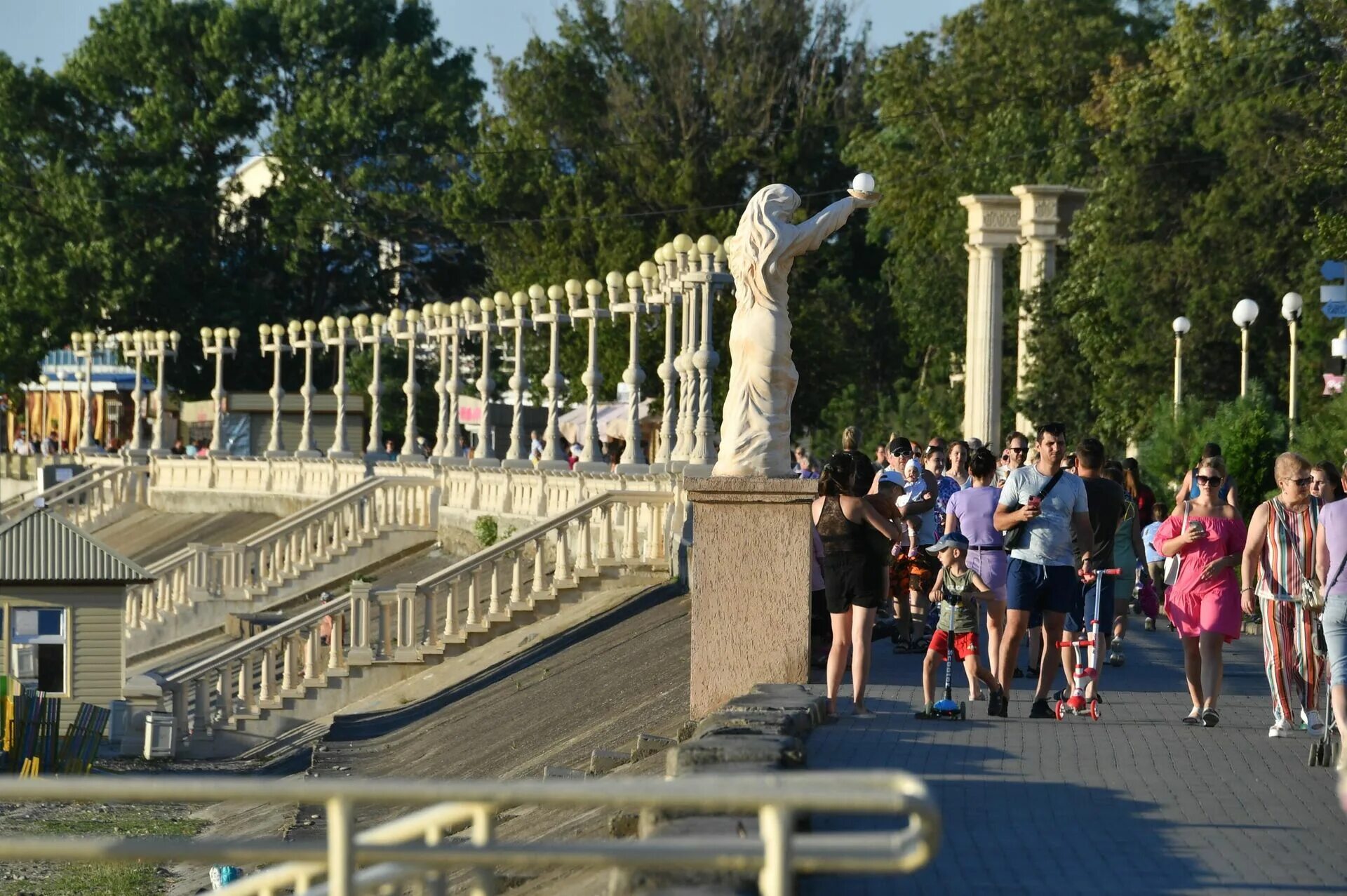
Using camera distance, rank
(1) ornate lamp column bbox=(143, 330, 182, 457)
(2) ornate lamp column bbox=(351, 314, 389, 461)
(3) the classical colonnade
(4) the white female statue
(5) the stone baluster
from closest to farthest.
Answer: (4) the white female statue, (5) the stone baluster, (3) the classical colonnade, (2) ornate lamp column bbox=(351, 314, 389, 461), (1) ornate lamp column bbox=(143, 330, 182, 457)

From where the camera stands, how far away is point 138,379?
200ft

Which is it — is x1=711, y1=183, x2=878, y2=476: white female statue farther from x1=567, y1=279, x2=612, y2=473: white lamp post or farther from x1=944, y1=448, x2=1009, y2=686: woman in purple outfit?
x1=567, y1=279, x2=612, y2=473: white lamp post

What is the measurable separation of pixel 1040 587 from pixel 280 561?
75.8ft

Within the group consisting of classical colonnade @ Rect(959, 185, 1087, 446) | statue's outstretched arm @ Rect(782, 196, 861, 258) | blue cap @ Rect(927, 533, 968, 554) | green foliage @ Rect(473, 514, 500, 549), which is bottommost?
green foliage @ Rect(473, 514, 500, 549)

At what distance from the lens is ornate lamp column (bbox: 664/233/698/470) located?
28203mm

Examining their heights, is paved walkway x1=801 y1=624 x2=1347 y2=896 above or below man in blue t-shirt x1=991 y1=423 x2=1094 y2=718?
below

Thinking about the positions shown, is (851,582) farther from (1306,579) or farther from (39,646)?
(39,646)

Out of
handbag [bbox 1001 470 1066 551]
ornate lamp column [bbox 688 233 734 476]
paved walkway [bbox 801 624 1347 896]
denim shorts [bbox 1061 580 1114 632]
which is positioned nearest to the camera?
paved walkway [bbox 801 624 1347 896]

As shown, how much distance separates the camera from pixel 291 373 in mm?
75312

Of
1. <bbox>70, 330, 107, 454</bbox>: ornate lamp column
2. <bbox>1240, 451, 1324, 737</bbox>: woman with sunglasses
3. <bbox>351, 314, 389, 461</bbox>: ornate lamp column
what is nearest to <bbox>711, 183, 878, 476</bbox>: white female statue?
<bbox>1240, 451, 1324, 737</bbox>: woman with sunglasses

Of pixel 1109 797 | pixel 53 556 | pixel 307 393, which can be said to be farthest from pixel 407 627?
pixel 307 393

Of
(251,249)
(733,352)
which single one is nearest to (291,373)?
(251,249)

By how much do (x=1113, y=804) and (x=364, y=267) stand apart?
65972 mm

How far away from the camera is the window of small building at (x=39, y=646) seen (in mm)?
27531
